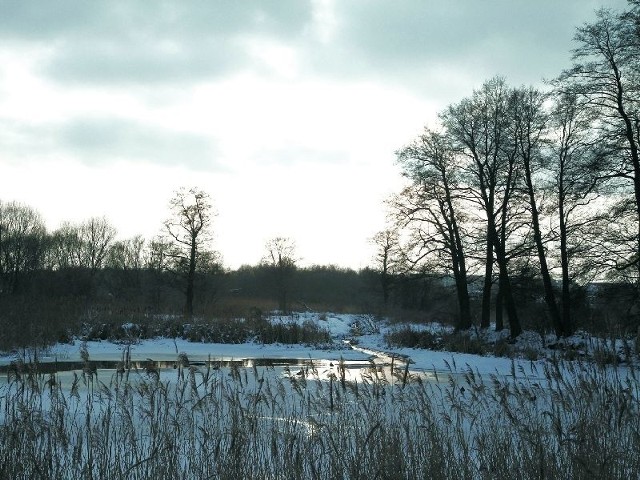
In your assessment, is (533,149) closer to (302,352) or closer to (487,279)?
(487,279)

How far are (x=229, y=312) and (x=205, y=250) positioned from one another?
16251 millimetres

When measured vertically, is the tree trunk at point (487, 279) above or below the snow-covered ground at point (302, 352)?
above

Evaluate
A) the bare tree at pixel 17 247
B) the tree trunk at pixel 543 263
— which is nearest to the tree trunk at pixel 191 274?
the bare tree at pixel 17 247

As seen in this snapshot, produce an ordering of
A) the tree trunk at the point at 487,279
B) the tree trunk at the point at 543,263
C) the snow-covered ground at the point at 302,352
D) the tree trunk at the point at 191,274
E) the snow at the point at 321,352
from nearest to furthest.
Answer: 1. the snow at the point at 321,352
2. the snow-covered ground at the point at 302,352
3. the tree trunk at the point at 543,263
4. the tree trunk at the point at 487,279
5. the tree trunk at the point at 191,274

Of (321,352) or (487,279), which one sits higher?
(487,279)

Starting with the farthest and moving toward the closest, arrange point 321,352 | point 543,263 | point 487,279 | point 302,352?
point 487,279
point 543,263
point 302,352
point 321,352

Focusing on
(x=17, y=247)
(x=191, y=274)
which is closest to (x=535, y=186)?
(x=191, y=274)

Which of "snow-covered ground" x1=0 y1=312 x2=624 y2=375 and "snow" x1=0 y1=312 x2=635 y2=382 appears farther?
"snow-covered ground" x1=0 y1=312 x2=624 y2=375

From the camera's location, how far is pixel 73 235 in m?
76.8

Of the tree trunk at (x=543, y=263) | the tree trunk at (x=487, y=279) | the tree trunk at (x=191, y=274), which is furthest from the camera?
the tree trunk at (x=191, y=274)

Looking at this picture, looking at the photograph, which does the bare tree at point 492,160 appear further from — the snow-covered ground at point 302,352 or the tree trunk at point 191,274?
the tree trunk at point 191,274

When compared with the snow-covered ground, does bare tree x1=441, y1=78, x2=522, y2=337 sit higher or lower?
higher

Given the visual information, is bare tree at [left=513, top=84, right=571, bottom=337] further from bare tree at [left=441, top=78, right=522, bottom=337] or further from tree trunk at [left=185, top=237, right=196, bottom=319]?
tree trunk at [left=185, top=237, right=196, bottom=319]

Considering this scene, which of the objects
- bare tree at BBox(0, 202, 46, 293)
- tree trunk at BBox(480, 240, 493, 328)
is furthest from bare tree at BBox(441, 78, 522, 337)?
bare tree at BBox(0, 202, 46, 293)
